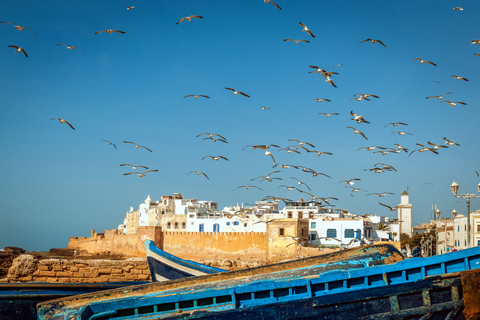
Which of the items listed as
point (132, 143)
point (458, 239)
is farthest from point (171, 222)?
point (132, 143)

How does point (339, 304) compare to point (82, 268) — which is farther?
point (82, 268)

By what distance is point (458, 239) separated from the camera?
45.8 meters

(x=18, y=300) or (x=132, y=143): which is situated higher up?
(x=132, y=143)

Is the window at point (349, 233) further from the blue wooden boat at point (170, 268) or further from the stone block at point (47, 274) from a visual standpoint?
the stone block at point (47, 274)

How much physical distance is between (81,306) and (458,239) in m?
44.1

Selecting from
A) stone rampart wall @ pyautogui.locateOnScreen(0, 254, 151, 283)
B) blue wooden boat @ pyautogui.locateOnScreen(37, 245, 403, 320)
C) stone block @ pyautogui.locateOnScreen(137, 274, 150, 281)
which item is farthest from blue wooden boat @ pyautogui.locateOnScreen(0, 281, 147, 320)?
stone block @ pyautogui.locateOnScreen(137, 274, 150, 281)

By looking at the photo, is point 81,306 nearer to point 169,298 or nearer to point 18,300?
point 169,298

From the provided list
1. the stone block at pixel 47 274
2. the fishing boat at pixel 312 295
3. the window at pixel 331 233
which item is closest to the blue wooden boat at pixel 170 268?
the stone block at pixel 47 274

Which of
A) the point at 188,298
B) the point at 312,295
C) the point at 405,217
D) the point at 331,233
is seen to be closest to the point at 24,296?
the point at 188,298

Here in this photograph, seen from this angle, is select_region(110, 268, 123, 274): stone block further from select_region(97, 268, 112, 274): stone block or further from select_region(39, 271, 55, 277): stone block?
select_region(39, 271, 55, 277): stone block

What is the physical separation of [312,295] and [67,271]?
869 cm

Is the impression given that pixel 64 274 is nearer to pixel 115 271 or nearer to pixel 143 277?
pixel 115 271

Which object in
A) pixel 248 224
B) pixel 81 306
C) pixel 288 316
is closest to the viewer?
pixel 288 316

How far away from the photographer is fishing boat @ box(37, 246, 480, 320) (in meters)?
7.49
